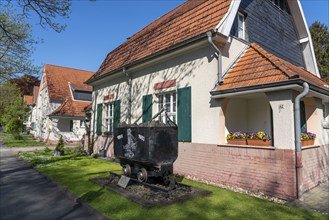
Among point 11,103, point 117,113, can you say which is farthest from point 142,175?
point 11,103

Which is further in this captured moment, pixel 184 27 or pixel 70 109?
pixel 70 109

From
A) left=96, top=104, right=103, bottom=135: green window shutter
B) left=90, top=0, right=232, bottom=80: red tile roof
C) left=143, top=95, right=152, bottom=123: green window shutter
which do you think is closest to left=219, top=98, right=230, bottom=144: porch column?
left=90, top=0, right=232, bottom=80: red tile roof

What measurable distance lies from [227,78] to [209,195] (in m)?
3.86

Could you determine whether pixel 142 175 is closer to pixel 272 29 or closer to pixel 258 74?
pixel 258 74

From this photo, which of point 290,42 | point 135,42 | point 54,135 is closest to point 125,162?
point 135,42

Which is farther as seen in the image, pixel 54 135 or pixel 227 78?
pixel 54 135

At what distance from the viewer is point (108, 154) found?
14773 mm

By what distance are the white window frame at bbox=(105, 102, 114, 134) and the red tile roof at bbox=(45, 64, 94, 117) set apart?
12.0 meters

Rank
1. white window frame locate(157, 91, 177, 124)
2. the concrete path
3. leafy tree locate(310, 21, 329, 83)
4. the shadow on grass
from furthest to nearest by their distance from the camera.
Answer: leafy tree locate(310, 21, 329, 83) → white window frame locate(157, 91, 177, 124) → the shadow on grass → the concrete path

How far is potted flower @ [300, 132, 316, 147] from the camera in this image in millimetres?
7437

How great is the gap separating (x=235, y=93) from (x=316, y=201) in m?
3.59

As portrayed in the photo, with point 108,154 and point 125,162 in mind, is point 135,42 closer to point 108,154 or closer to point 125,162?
point 108,154

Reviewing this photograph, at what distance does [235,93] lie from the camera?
7.35 m

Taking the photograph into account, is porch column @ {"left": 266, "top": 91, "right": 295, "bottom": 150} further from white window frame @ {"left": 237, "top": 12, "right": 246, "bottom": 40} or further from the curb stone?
the curb stone
